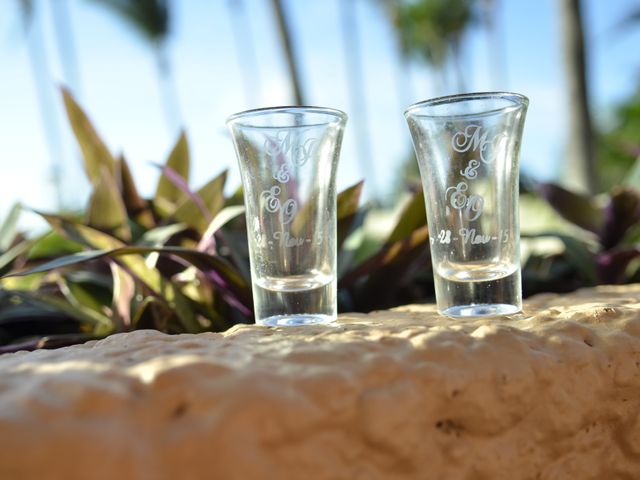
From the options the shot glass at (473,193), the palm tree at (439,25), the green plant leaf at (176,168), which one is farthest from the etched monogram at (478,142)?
the palm tree at (439,25)

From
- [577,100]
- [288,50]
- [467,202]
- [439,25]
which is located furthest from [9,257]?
[439,25]

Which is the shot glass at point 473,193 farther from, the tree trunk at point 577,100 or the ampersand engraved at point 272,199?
the tree trunk at point 577,100

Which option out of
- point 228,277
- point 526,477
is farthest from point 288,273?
point 526,477

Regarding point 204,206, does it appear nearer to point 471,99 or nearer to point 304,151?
point 304,151

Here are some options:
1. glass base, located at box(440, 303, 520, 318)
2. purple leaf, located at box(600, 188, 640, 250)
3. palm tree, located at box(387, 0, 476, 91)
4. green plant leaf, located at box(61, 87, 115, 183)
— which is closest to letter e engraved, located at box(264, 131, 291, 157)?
glass base, located at box(440, 303, 520, 318)

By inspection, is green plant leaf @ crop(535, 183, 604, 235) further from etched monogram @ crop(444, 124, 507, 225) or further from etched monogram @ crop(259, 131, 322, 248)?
etched monogram @ crop(259, 131, 322, 248)
